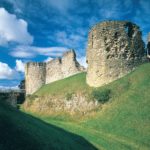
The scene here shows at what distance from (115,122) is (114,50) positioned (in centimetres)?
1137

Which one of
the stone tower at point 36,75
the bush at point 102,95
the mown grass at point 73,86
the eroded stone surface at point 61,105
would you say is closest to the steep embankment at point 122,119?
the mown grass at point 73,86

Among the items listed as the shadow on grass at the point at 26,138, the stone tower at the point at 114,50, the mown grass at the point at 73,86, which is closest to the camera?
the shadow on grass at the point at 26,138

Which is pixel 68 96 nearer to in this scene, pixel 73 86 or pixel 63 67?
pixel 73 86

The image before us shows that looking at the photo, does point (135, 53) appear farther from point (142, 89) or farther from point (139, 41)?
point (142, 89)

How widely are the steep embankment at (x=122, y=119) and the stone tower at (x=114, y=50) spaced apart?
1.34 metres

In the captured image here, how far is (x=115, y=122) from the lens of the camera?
32562 mm

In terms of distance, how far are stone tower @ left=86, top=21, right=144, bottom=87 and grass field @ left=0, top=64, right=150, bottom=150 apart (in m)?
1.31

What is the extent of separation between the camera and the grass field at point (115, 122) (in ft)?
80.8

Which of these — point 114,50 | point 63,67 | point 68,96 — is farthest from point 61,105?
point 63,67

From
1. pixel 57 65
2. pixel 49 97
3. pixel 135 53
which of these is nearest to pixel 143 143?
pixel 135 53

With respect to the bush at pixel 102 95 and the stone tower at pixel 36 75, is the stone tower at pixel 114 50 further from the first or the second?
the stone tower at pixel 36 75

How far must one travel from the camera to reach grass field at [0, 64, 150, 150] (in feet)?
80.8

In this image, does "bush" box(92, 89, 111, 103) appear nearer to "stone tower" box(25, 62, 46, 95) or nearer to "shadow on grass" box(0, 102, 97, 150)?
"shadow on grass" box(0, 102, 97, 150)

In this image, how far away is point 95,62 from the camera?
42.2 metres
